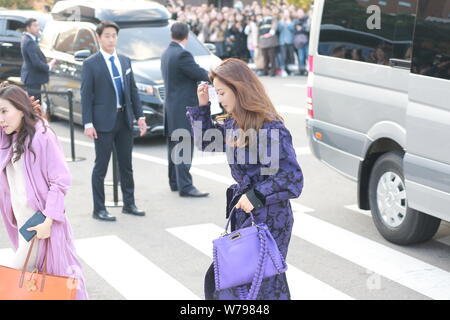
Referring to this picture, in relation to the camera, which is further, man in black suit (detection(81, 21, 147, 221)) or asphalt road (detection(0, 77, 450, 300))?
man in black suit (detection(81, 21, 147, 221))

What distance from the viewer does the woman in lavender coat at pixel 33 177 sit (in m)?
4.10

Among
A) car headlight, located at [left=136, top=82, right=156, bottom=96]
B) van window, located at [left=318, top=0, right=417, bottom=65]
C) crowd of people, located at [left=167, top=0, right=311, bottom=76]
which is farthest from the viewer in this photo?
crowd of people, located at [left=167, top=0, right=311, bottom=76]

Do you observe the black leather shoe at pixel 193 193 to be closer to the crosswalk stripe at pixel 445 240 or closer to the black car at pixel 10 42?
the crosswalk stripe at pixel 445 240

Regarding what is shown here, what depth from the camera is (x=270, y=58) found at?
72.2 ft

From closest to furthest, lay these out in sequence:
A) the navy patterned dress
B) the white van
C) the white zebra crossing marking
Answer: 1. the navy patterned dress
2. the white van
3. the white zebra crossing marking

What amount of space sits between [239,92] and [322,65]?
369 centimetres

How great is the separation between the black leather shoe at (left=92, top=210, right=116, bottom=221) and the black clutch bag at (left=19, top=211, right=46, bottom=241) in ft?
11.0

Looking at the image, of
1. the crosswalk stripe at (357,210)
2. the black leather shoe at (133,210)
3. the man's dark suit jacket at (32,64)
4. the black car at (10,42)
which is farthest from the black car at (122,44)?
the crosswalk stripe at (357,210)

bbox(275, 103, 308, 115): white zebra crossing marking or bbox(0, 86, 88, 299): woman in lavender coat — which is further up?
bbox(0, 86, 88, 299): woman in lavender coat

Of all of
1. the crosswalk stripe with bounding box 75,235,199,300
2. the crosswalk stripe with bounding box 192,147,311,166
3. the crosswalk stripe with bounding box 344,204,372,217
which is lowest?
the crosswalk stripe with bounding box 192,147,311,166

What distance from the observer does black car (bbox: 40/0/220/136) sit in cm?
1176

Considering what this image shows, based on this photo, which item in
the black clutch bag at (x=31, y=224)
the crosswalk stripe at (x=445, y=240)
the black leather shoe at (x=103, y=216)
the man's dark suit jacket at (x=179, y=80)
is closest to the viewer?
the black clutch bag at (x=31, y=224)

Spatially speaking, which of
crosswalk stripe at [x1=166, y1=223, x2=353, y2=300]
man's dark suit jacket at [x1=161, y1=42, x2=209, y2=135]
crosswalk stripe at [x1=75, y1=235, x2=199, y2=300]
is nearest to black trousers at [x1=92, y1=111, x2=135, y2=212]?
crosswalk stripe at [x1=75, y1=235, x2=199, y2=300]

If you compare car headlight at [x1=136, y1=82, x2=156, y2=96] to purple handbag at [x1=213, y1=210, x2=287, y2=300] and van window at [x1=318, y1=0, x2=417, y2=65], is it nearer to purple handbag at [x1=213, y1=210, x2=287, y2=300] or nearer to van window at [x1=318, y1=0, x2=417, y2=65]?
van window at [x1=318, y1=0, x2=417, y2=65]
